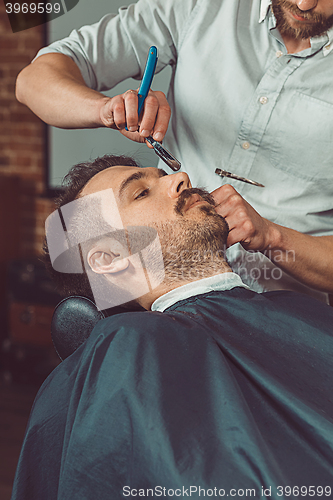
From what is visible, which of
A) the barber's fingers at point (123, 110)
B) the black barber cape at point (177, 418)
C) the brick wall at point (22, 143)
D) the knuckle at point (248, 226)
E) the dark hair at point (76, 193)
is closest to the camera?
the black barber cape at point (177, 418)

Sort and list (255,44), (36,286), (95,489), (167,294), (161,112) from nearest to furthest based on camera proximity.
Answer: (95,489) < (161,112) < (167,294) < (255,44) < (36,286)

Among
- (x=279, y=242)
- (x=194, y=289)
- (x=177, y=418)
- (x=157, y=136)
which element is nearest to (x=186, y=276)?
(x=194, y=289)

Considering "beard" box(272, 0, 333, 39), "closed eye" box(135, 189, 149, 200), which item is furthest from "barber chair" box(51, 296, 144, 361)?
"beard" box(272, 0, 333, 39)

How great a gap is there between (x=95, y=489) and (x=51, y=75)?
112cm

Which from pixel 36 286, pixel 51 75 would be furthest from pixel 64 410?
pixel 36 286

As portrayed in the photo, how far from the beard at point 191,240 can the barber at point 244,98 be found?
4 centimetres

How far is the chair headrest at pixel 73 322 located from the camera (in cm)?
113

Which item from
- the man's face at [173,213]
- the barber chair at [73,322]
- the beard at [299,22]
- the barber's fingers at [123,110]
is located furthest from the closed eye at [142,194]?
the beard at [299,22]

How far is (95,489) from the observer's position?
84 cm

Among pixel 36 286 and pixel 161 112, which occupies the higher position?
pixel 161 112

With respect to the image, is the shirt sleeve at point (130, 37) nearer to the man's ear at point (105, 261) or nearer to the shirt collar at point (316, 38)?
the shirt collar at point (316, 38)

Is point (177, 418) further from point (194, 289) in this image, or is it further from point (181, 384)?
point (194, 289)

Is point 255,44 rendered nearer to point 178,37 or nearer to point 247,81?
point 247,81

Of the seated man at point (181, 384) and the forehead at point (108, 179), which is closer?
the seated man at point (181, 384)
